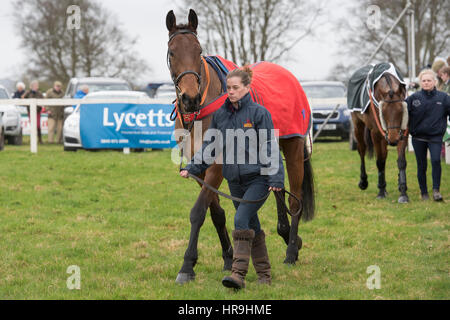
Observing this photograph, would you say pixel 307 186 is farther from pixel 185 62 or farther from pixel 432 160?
pixel 432 160

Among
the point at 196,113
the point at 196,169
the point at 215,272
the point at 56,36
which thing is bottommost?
the point at 215,272

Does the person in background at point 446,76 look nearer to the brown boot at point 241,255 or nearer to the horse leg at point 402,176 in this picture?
the horse leg at point 402,176

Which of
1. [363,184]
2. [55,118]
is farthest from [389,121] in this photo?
[55,118]

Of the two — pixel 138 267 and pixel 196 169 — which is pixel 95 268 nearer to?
Answer: pixel 138 267

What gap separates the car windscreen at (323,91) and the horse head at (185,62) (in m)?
13.7

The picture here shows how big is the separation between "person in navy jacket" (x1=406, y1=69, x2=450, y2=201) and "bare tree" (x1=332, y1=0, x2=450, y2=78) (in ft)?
68.1

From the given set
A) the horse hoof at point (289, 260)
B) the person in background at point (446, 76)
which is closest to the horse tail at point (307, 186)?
the horse hoof at point (289, 260)

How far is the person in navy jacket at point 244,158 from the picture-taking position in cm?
465

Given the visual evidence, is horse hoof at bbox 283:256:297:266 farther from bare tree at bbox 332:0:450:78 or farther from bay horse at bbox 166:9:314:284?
bare tree at bbox 332:0:450:78

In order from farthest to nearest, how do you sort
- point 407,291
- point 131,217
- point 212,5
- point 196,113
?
1. point 212,5
2. point 131,217
3. point 196,113
4. point 407,291

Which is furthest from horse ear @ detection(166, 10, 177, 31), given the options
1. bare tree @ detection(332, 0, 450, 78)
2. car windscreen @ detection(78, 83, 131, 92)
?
bare tree @ detection(332, 0, 450, 78)

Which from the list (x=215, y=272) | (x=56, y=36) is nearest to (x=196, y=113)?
(x=215, y=272)
